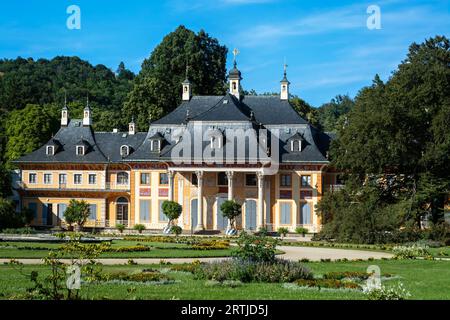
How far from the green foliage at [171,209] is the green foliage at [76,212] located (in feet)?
Result: 20.7

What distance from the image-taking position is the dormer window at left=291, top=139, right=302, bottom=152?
198 ft

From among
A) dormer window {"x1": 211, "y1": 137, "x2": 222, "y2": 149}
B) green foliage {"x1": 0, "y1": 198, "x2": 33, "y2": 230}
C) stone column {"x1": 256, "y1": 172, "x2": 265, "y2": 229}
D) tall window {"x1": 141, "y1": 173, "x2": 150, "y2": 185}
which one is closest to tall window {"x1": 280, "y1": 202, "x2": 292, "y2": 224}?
stone column {"x1": 256, "y1": 172, "x2": 265, "y2": 229}

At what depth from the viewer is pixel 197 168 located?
5875cm

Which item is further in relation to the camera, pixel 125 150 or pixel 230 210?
pixel 125 150

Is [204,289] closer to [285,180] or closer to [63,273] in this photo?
[63,273]

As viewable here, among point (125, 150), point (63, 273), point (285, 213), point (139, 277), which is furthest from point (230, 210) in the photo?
point (63, 273)

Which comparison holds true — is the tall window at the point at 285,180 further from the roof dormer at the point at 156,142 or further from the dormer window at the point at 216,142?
the roof dormer at the point at 156,142

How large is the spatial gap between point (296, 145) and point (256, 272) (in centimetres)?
3817

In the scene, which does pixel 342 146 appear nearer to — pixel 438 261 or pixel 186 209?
pixel 186 209

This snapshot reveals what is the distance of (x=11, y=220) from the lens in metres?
52.0

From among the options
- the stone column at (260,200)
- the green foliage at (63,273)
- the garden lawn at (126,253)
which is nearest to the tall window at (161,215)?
the stone column at (260,200)

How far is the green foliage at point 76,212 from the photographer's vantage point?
2301 inches
